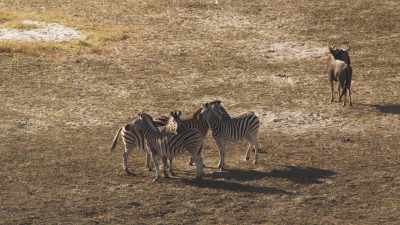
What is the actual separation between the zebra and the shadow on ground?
1001 mm

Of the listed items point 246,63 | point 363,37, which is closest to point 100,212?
point 246,63

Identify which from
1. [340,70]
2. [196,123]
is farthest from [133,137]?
[340,70]

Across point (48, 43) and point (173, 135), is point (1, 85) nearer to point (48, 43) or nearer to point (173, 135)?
point (48, 43)

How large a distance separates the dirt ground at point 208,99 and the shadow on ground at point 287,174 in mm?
59

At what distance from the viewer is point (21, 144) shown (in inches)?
1131

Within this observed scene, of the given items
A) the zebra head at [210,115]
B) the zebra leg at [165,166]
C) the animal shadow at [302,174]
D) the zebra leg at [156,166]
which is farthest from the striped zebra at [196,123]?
the animal shadow at [302,174]

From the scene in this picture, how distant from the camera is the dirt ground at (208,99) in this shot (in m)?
23.8

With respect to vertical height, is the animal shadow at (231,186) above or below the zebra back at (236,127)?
below

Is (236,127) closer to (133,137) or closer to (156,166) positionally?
(156,166)

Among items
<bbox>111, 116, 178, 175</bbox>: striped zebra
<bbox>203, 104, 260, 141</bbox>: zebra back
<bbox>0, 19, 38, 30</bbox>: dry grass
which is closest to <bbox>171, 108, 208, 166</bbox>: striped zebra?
<bbox>203, 104, 260, 141</bbox>: zebra back

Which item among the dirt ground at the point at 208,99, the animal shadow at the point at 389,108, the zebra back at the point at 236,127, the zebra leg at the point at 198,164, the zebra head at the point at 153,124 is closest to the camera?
the dirt ground at the point at 208,99

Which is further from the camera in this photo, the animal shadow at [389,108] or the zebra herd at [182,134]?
the animal shadow at [389,108]

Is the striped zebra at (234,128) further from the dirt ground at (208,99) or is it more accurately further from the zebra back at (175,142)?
the zebra back at (175,142)

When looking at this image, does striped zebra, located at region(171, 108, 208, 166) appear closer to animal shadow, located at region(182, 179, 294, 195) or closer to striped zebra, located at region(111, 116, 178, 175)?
striped zebra, located at region(111, 116, 178, 175)
